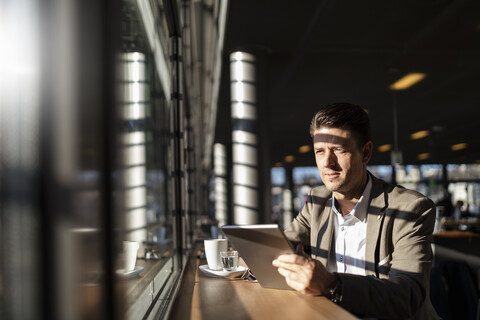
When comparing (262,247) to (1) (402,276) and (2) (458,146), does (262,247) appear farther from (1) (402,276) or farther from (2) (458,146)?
(2) (458,146)

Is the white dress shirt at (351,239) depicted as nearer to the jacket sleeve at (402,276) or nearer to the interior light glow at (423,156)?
the jacket sleeve at (402,276)

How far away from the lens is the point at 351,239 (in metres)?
1.75

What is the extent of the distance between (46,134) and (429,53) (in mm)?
5663

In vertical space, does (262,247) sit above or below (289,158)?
below

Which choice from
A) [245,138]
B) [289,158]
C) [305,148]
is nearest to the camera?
[245,138]

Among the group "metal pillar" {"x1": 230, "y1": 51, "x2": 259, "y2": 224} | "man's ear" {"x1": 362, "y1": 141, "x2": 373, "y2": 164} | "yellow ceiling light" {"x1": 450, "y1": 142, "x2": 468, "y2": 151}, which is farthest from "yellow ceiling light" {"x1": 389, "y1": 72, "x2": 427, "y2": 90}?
"yellow ceiling light" {"x1": 450, "y1": 142, "x2": 468, "y2": 151}

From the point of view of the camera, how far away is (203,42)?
565 cm

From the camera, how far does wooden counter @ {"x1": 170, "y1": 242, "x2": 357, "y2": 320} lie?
1.05 meters

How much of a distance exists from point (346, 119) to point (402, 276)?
65cm

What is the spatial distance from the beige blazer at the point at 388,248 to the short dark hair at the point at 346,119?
203 mm

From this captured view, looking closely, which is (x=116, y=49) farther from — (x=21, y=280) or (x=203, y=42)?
(x=203, y=42)

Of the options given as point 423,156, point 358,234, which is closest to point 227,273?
point 358,234

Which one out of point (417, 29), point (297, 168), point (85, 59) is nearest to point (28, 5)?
point (85, 59)

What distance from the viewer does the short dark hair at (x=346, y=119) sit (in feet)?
5.61
